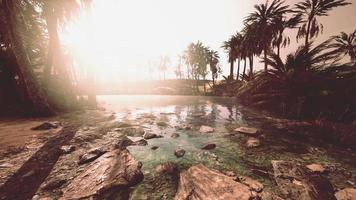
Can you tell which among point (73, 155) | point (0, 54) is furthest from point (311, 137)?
point (0, 54)

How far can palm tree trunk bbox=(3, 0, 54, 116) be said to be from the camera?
25.5ft

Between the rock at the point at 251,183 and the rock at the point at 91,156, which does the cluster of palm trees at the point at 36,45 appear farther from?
the rock at the point at 251,183

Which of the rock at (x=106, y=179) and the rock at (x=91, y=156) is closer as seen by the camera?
the rock at (x=106, y=179)

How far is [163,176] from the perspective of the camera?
336 centimetres

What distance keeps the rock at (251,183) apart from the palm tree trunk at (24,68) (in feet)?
29.6

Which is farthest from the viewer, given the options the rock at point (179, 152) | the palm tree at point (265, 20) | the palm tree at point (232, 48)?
the palm tree at point (232, 48)

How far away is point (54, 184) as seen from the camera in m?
3.00

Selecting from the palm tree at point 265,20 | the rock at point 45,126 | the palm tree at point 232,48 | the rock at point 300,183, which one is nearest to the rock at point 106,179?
the rock at point 300,183

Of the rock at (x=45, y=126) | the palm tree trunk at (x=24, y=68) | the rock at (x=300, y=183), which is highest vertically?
the palm tree trunk at (x=24, y=68)

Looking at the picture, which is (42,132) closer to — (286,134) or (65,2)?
(286,134)

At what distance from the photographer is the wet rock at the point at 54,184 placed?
2913mm

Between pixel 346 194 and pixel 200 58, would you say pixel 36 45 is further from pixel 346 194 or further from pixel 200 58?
pixel 200 58

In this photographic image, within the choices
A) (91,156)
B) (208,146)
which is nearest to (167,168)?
(208,146)

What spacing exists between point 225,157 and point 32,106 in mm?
9055
